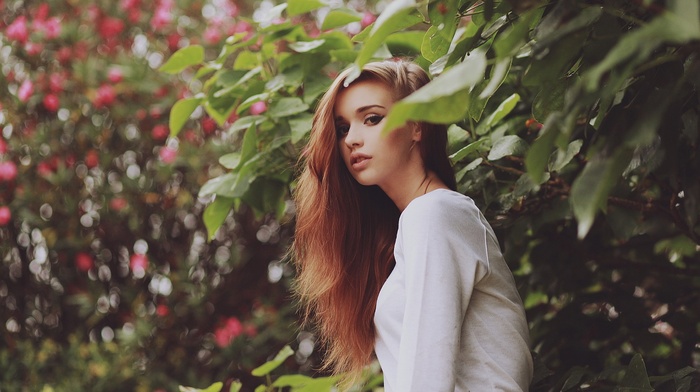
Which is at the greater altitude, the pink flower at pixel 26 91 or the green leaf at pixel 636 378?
the green leaf at pixel 636 378

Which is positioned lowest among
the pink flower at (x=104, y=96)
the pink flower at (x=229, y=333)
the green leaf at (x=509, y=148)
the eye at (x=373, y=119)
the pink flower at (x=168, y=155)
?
the pink flower at (x=229, y=333)

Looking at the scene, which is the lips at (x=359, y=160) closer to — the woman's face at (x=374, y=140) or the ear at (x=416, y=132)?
the woman's face at (x=374, y=140)

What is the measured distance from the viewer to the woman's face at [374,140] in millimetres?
1689

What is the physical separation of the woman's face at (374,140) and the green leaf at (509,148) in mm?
161

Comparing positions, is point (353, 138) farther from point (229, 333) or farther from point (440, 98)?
point (229, 333)

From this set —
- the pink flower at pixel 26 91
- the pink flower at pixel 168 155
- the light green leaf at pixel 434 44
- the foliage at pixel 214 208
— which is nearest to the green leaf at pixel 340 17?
the foliage at pixel 214 208

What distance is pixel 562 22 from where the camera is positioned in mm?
996

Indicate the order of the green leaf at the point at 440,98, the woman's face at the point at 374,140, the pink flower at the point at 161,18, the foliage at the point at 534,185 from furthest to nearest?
the pink flower at the point at 161,18 → the woman's face at the point at 374,140 → the foliage at the point at 534,185 → the green leaf at the point at 440,98

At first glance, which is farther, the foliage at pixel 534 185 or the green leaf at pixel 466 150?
the green leaf at pixel 466 150

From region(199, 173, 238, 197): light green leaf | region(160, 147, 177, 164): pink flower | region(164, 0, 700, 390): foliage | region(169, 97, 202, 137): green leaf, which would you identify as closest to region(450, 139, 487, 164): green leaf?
region(164, 0, 700, 390): foliage

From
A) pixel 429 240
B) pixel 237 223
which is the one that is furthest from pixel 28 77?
pixel 429 240

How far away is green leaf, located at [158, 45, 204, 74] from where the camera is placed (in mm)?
2127

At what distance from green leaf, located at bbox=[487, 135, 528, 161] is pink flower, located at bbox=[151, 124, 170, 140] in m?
2.23

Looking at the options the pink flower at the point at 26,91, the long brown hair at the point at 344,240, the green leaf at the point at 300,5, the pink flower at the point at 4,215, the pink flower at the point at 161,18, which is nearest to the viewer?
the long brown hair at the point at 344,240
